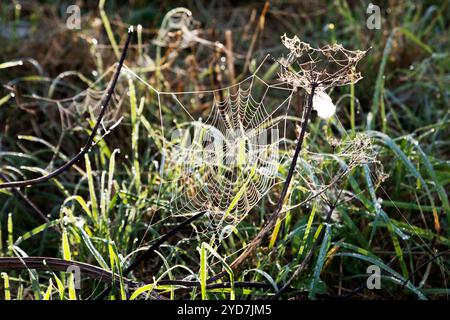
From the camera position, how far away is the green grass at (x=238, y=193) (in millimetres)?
1835

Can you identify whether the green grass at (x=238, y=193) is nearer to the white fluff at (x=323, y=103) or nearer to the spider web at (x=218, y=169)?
the spider web at (x=218, y=169)

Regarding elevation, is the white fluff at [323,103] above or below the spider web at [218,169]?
above

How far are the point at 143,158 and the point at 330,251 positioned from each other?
839 millimetres

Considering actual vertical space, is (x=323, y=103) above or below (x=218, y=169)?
above

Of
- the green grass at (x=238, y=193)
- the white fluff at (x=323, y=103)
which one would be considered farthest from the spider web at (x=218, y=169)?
the white fluff at (x=323, y=103)

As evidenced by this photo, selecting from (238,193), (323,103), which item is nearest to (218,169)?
(238,193)

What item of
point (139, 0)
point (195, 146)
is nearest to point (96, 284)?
point (195, 146)

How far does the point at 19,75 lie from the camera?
3043 millimetres

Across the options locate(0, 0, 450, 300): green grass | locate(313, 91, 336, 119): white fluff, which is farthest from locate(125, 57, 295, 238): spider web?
locate(313, 91, 336, 119): white fluff

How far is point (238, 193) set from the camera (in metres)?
1.69

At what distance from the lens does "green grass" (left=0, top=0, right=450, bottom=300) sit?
1835 mm

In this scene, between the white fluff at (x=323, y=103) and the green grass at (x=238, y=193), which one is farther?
the green grass at (x=238, y=193)

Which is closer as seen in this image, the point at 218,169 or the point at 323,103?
the point at 323,103

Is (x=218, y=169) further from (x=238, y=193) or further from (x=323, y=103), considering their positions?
(x=323, y=103)
